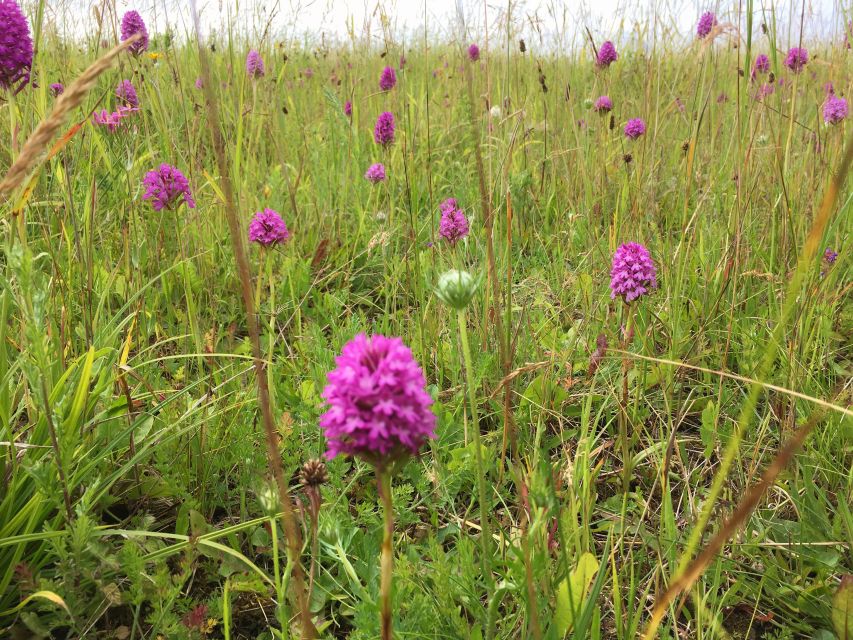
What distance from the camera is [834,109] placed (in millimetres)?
2438

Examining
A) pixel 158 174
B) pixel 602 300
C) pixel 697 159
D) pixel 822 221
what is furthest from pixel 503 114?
pixel 822 221

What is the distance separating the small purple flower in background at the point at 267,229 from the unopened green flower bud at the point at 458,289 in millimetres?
1032

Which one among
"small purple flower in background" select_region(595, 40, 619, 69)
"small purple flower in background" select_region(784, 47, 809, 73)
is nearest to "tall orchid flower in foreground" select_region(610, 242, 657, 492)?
"small purple flower in background" select_region(784, 47, 809, 73)

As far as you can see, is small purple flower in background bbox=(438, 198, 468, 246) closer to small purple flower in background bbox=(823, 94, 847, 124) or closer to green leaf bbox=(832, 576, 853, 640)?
green leaf bbox=(832, 576, 853, 640)

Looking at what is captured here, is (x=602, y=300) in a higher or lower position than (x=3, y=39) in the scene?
lower

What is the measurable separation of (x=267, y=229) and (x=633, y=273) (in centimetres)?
106

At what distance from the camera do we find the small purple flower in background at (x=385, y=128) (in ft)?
9.06

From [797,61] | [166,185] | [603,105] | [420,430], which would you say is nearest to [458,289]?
[420,430]

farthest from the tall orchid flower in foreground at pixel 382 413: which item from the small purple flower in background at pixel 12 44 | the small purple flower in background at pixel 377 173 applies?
the small purple flower in background at pixel 377 173

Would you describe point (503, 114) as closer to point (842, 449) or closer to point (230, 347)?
point (230, 347)

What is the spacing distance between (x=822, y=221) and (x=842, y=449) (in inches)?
38.9

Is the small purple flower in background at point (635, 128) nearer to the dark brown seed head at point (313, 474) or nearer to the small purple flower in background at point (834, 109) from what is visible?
the small purple flower in background at point (834, 109)

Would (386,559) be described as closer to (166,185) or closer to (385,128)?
(166,185)

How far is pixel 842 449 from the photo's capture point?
136 cm
